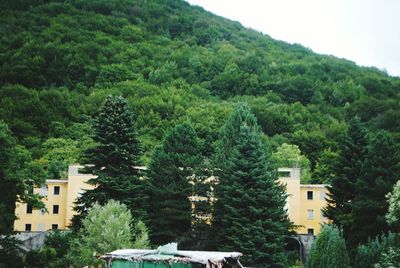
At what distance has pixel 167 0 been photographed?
19338 centimetres

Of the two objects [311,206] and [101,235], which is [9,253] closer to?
[101,235]

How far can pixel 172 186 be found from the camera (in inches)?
1820

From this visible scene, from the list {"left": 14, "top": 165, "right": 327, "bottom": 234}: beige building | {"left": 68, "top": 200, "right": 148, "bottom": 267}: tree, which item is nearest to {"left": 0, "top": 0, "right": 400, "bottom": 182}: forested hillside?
{"left": 14, "top": 165, "right": 327, "bottom": 234}: beige building

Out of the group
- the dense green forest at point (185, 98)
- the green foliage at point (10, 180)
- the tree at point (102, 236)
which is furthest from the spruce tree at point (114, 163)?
the green foliage at point (10, 180)

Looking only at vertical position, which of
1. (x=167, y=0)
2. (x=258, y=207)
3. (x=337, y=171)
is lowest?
(x=258, y=207)

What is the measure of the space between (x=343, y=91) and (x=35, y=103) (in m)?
60.6

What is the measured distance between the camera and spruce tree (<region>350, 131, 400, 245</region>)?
131 feet

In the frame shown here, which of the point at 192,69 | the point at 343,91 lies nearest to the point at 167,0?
the point at 192,69

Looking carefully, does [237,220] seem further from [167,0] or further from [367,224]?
[167,0]

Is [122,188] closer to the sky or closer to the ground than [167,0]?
closer to the ground

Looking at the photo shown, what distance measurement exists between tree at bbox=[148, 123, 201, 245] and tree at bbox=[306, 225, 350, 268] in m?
12.0

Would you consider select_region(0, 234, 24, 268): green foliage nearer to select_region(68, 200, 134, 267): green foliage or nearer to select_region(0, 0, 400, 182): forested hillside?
select_region(68, 200, 134, 267): green foliage

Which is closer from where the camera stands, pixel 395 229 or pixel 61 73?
pixel 395 229

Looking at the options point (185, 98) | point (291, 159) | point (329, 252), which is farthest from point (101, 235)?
point (185, 98)
